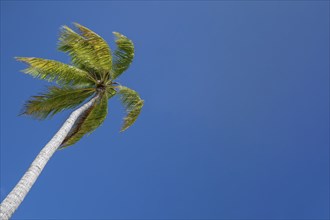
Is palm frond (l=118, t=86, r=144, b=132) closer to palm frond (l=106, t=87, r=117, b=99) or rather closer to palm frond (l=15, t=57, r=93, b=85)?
palm frond (l=106, t=87, r=117, b=99)

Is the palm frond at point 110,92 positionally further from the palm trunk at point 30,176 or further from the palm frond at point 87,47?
the palm trunk at point 30,176

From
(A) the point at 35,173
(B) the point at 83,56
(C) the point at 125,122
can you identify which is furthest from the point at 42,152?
(C) the point at 125,122

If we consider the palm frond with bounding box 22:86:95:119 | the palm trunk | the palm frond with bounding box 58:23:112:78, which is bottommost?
the palm trunk

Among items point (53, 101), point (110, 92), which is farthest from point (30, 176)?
point (110, 92)

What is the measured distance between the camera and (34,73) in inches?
528

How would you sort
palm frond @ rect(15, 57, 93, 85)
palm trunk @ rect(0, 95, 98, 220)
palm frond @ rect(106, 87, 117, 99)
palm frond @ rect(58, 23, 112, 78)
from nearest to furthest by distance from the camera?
palm trunk @ rect(0, 95, 98, 220) < palm frond @ rect(15, 57, 93, 85) < palm frond @ rect(58, 23, 112, 78) < palm frond @ rect(106, 87, 117, 99)

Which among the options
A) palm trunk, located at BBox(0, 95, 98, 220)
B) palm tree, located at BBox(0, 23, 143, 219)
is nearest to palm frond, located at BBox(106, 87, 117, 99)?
palm tree, located at BBox(0, 23, 143, 219)

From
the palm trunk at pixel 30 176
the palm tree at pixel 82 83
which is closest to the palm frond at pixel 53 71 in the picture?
the palm tree at pixel 82 83

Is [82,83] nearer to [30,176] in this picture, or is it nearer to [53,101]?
[53,101]

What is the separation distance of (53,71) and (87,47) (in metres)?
1.71

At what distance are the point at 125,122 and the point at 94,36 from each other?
13.8ft

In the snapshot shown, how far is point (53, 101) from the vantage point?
45.4ft

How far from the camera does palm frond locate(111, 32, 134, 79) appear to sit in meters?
15.3

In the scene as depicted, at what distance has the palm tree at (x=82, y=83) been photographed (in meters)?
13.4
